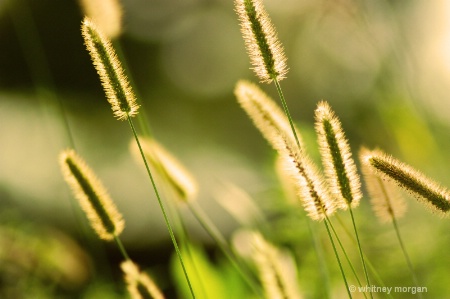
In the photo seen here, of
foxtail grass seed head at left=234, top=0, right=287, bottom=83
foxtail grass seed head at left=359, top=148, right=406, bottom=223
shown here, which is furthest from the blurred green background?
foxtail grass seed head at left=234, top=0, right=287, bottom=83

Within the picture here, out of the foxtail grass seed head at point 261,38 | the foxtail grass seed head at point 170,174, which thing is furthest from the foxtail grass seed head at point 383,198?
the foxtail grass seed head at point 170,174

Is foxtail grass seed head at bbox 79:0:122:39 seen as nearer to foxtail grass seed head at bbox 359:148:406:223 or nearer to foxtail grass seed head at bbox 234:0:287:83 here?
foxtail grass seed head at bbox 234:0:287:83

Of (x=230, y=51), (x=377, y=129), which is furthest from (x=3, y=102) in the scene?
(x=377, y=129)

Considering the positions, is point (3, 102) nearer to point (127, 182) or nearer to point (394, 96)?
point (127, 182)

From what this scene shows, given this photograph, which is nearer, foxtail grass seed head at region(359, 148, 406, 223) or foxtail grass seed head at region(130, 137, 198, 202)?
foxtail grass seed head at region(359, 148, 406, 223)

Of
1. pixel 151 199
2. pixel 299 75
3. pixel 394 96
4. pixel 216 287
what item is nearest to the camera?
pixel 216 287
